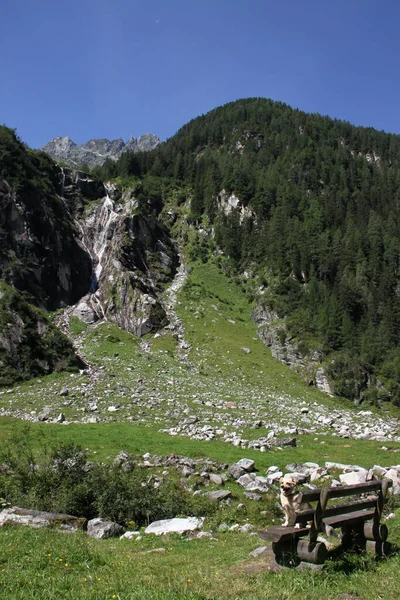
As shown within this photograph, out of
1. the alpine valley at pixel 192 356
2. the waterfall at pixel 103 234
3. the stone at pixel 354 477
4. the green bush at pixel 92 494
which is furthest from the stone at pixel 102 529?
the waterfall at pixel 103 234

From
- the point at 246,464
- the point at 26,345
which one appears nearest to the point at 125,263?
the point at 26,345

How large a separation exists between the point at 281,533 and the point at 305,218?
97707 millimetres

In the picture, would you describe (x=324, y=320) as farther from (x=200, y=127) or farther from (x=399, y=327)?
(x=200, y=127)

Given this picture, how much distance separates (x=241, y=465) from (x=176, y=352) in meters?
37.3

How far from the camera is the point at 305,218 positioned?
323 ft

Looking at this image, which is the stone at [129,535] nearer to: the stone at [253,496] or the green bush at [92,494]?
the green bush at [92,494]

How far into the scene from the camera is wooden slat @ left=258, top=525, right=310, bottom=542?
762 cm

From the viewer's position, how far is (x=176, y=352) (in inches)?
2133

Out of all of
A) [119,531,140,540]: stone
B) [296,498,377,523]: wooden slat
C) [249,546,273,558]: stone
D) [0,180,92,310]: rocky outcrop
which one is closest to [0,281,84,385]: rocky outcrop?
[0,180,92,310]: rocky outcrop

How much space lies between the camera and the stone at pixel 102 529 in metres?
11.4

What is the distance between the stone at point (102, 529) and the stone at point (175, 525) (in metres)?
0.96

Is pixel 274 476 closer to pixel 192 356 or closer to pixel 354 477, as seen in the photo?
pixel 354 477

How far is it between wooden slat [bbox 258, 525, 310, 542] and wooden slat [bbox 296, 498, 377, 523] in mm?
204

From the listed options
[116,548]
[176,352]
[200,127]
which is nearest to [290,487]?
[116,548]
